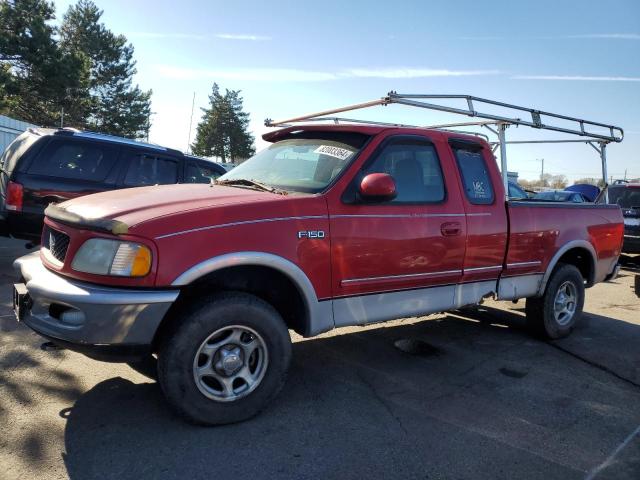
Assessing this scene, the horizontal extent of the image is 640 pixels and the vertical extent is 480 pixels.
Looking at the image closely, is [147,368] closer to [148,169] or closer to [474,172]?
[474,172]

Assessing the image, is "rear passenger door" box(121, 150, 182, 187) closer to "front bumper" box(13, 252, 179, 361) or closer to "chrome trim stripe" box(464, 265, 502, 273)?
"front bumper" box(13, 252, 179, 361)

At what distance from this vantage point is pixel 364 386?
393 cm

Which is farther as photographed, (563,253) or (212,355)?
(563,253)

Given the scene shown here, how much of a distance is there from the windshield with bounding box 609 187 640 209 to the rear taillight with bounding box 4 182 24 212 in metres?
11.4

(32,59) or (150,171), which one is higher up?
(32,59)

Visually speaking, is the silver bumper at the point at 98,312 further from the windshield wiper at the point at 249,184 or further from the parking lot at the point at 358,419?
the windshield wiper at the point at 249,184

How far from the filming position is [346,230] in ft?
11.6

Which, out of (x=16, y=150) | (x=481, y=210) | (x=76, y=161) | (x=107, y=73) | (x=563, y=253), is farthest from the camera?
(x=107, y=73)

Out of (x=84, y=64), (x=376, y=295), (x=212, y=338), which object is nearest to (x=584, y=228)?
(x=376, y=295)

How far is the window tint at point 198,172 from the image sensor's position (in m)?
8.11

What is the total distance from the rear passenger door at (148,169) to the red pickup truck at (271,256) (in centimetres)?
345

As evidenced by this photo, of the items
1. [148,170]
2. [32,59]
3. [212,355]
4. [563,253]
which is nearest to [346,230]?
[212,355]

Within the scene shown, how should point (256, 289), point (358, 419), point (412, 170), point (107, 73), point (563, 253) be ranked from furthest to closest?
point (107, 73)
point (563, 253)
point (412, 170)
point (256, 289)
point (358, 419)

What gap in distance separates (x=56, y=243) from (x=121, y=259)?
0.74m
